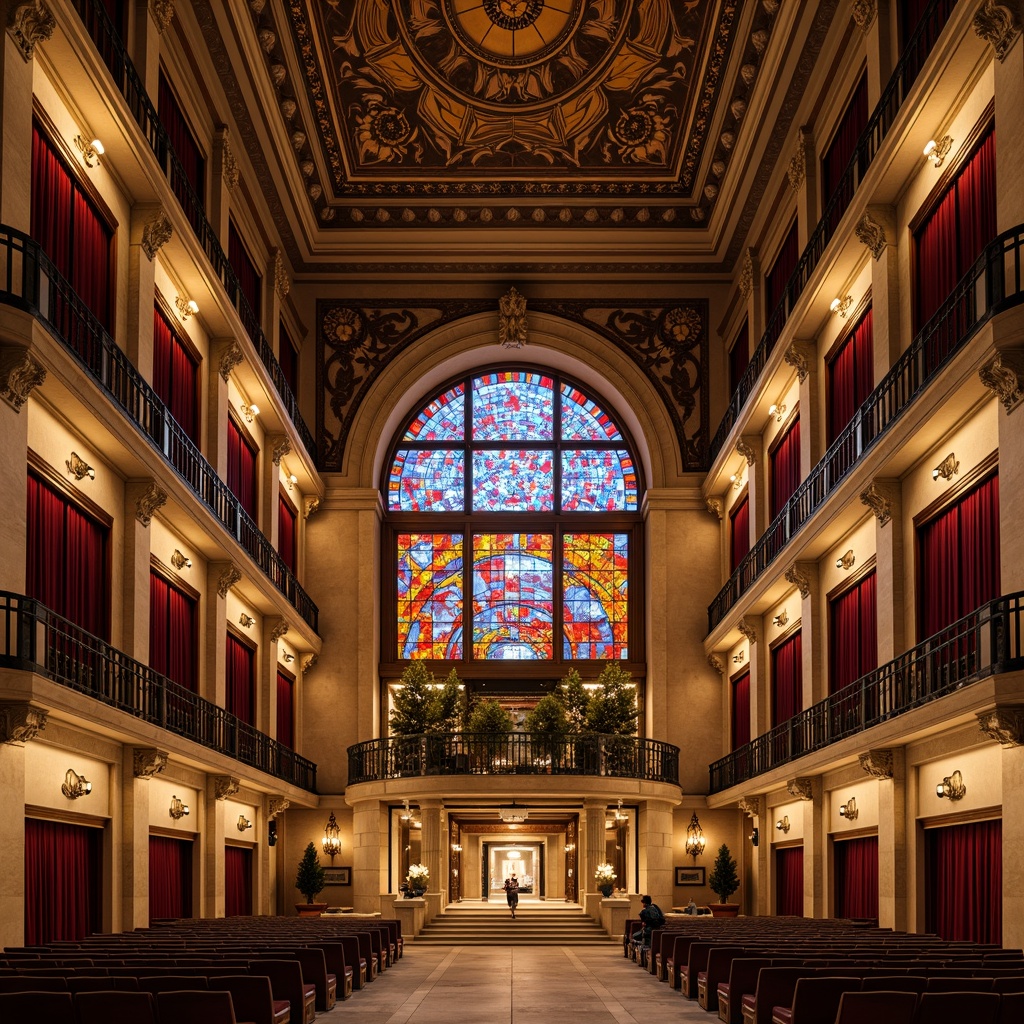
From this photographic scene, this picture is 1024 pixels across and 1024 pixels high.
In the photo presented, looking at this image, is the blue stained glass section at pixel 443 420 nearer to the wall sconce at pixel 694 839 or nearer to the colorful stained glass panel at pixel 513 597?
the colorful stained glass panel at pixel 513 597

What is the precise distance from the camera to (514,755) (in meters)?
32.6

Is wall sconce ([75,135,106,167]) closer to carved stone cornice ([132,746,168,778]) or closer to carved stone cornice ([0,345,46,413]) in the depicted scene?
carved stone cornice ([0,345,46,413])

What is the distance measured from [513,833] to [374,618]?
8698 mm

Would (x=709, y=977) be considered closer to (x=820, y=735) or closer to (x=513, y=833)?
(x=820, y=735)

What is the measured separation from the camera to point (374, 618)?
37438 mm

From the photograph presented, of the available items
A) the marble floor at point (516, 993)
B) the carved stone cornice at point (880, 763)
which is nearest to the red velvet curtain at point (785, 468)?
the carved stone cornice at point (880, 763)

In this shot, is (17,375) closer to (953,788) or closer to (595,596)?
(953,788)

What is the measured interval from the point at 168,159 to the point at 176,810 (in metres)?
10.8

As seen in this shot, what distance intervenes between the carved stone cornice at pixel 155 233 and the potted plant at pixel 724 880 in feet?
63.9

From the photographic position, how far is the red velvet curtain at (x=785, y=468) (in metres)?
29.4

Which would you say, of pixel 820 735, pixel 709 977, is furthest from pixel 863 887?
pixel 709 977

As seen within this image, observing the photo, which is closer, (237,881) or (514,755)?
(237,881)

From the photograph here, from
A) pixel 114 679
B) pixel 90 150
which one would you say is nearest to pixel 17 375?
pixel 90 150

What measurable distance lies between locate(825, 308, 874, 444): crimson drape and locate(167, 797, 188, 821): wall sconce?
13150 millimetres
